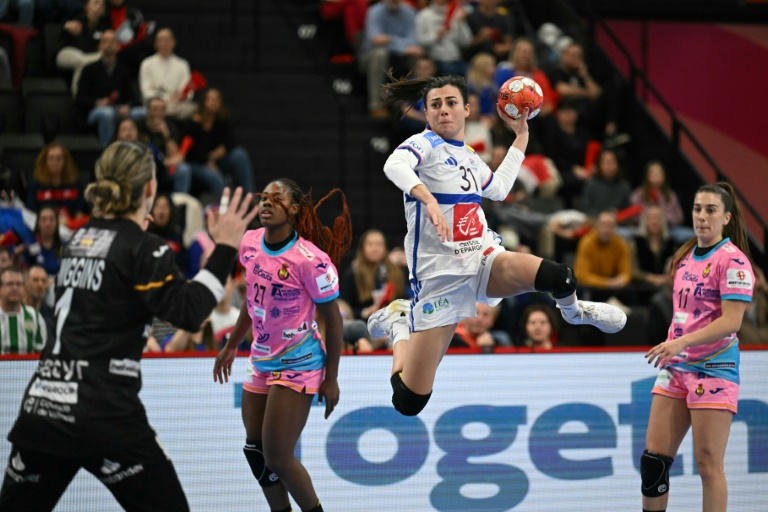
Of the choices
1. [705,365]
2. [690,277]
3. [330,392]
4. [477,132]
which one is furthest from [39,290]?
[705,365]

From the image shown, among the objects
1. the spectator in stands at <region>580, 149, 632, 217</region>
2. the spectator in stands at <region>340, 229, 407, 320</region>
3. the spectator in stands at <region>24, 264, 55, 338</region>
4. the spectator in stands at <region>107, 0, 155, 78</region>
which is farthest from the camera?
the spectator in stands at <region>580, 149, 632, 217</region>

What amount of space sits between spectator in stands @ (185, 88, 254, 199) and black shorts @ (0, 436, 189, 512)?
7665mm

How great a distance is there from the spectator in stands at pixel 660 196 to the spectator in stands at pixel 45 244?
21.6ft

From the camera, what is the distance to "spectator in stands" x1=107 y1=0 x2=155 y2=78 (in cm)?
1232

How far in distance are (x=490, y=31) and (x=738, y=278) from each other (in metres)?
8.16

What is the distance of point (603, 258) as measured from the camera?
11.4 m

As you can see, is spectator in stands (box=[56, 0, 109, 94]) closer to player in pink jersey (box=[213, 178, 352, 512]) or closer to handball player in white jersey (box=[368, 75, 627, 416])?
player in pink jersey (box=[213, 178, 352, 512])

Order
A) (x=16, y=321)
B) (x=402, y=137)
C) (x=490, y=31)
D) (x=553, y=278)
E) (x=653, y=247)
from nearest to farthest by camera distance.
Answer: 1. (x=553, y=278)
2. (x=16, y=321)
3. (x=653, y=247)
4. (x=402, y=137)
5. (x=490, y=31)

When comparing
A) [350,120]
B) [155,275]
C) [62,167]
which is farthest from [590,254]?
[155,275]

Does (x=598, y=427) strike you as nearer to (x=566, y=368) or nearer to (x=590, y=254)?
(x=566, y=368)

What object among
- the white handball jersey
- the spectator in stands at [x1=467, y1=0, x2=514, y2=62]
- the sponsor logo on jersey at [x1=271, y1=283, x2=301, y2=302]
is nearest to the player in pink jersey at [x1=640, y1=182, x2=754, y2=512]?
the white handball jersey

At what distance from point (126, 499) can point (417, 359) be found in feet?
7.24

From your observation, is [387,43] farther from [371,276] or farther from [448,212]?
[448,212]

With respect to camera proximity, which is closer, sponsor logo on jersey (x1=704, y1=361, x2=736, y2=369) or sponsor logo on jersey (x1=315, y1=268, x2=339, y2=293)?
sponsor logo on jersey (x1=315, y1=268, x2=339, y2=293)
